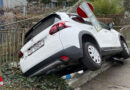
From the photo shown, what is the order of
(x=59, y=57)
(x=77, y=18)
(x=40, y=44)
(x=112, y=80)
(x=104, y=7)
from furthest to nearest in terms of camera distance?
(x=104, y=7), (x=112, y=80), (x=77, y=18), (x=40, y=44), (x=59, y=57)

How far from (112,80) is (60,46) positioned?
2.68 m

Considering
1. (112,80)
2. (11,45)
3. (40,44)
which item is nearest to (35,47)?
(40,44)

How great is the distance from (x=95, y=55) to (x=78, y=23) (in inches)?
36.0

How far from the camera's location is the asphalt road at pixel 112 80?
19.4ft

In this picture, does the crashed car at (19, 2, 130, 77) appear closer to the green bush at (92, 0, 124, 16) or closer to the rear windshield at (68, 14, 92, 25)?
the rear windshield at (68, 14, 92, 25)

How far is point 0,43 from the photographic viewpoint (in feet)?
21.6

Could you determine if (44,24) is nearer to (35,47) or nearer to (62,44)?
(35,47)

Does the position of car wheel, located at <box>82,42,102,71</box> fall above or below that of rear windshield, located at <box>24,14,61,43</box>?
below

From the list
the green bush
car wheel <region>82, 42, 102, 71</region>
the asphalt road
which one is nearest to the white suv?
car wheel <region>82, 42, 102, 71</region>

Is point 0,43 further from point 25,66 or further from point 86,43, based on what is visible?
point 86,43

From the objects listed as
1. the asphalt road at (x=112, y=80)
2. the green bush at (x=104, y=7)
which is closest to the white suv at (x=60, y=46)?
the asphalt road at (x=112, y=80)

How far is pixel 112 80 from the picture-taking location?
6430 mm

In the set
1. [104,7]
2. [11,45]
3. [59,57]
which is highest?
[104,7]

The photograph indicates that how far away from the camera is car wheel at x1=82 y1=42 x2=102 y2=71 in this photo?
483cm
